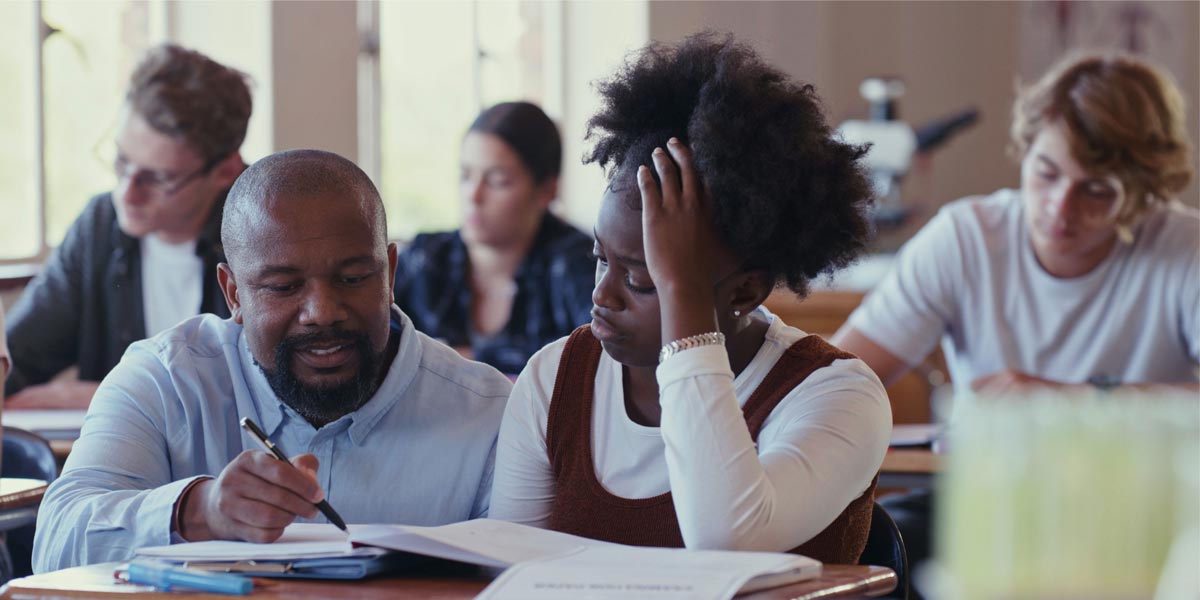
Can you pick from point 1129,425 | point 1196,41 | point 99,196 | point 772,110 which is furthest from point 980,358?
point 1196,41

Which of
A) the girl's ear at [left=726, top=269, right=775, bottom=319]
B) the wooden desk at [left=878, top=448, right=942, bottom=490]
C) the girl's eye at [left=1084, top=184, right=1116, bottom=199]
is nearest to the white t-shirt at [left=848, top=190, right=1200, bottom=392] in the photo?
the girl's eye at [left=1084, top=184, right=1116, bottom=199]

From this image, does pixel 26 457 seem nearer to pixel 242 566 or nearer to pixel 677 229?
pixel 242 566

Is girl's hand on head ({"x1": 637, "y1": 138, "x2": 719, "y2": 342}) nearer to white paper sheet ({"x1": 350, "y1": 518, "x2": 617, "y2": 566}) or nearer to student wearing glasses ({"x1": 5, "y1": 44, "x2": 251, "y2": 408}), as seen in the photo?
white paper sheet ({"x1": 350, "y1": 518, "x2": 617, "y2": 566})

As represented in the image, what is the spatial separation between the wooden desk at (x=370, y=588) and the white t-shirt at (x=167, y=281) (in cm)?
212

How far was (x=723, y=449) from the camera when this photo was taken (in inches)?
59.6

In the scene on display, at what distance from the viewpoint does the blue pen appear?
4.22 feet

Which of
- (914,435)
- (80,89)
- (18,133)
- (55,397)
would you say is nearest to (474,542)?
(914,435)

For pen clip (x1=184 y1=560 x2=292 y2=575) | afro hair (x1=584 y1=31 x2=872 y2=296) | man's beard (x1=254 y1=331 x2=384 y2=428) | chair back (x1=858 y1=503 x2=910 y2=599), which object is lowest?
chair back (x1=858 y1=503 x2=910 y2=599)

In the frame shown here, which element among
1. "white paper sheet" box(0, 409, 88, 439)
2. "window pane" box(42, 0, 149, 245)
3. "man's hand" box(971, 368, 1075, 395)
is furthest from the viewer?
"window pane" box(42, 0, 149, 245)

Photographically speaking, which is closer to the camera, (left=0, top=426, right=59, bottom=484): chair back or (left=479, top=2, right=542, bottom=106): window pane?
(left=0, top=426, right=59, bottom=484): chair back

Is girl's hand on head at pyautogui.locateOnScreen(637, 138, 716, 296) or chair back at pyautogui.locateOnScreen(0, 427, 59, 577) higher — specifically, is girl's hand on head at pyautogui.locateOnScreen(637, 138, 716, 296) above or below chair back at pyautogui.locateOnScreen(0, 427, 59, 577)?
above

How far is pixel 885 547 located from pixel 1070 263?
5.87 ft

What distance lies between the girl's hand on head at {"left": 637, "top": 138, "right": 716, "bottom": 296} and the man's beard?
406mm

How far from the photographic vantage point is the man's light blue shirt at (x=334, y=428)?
1890mm
